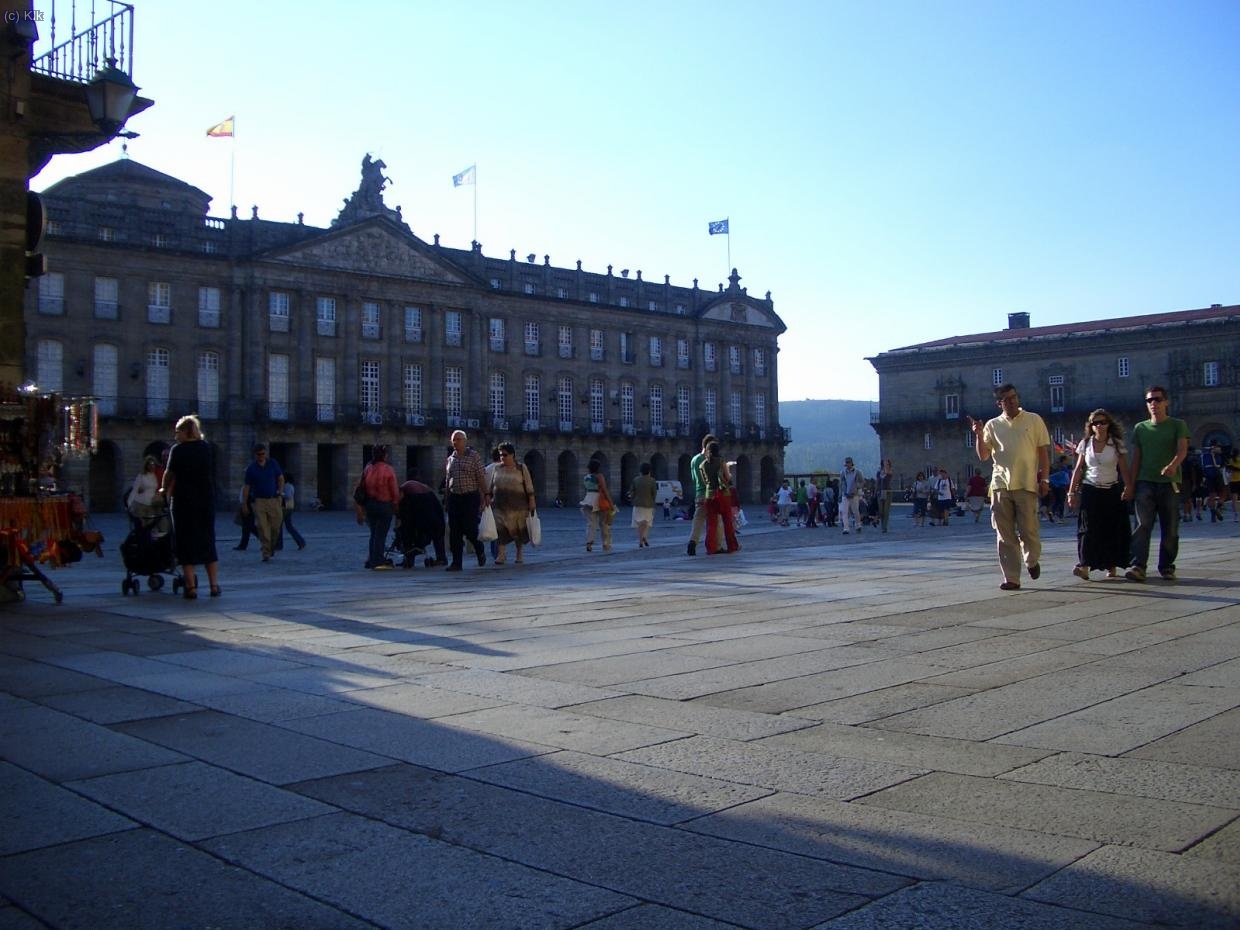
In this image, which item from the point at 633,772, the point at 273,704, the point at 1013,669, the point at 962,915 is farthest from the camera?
the point at 1013,669

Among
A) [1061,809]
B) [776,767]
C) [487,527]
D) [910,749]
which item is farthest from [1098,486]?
[1061,809]

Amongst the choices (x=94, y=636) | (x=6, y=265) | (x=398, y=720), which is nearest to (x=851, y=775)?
(x=398, y=720)

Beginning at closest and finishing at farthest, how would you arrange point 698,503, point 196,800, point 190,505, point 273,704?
point 196,800 < point 273,704 < point 190,505 < point 698,503

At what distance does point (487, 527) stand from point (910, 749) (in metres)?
9.89

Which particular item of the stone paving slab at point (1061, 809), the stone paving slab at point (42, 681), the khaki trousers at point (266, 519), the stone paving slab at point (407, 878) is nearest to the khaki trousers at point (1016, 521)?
the stone paving slab at point (1061, 809)

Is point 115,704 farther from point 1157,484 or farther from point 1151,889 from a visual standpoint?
point 1157,484

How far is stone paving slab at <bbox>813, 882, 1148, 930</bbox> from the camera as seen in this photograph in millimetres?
2420

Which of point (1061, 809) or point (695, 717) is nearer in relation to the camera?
point (1061, 809)

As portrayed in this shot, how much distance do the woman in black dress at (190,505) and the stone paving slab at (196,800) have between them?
20.8ft

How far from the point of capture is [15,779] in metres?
3.74

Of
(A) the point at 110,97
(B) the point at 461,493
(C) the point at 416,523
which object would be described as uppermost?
(A) the point at 110,97

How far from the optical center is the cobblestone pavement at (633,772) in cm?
264

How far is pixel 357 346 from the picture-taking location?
2340 inches

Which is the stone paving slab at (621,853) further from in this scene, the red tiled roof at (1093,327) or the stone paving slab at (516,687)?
the red tiled roof at (1093,327)
